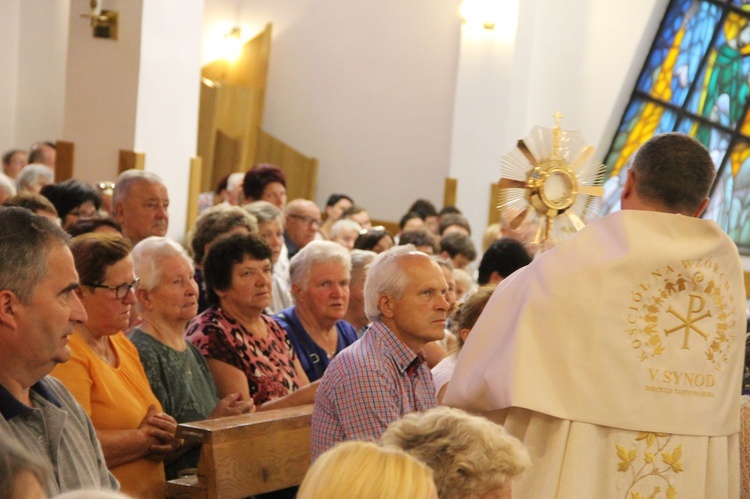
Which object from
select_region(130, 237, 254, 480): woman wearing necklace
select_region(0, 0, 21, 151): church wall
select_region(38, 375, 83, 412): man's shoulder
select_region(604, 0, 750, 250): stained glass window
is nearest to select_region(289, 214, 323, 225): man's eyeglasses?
select_region(130, 237, 254, 480): woman wearing necklace

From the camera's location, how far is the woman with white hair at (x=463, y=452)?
2.40 meters

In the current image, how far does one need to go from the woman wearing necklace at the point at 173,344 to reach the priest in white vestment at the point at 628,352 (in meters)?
1.34

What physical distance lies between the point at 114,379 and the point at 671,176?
6.07 feet

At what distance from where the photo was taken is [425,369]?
369 centimetres

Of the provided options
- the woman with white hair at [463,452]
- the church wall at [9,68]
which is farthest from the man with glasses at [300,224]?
the church wall at [9,68]

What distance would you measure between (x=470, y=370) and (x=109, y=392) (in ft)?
3.99

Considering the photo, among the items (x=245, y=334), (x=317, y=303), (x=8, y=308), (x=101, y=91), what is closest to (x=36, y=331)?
(x=8, y=308)

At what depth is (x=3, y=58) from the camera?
1352 centimetres

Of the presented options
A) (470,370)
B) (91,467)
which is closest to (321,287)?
(470,370)

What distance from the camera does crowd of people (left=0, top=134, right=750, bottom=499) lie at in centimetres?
249

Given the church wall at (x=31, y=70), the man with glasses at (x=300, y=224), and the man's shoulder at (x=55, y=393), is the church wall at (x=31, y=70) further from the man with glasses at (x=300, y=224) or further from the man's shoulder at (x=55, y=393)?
the man's shoulder at (x=55, y=393)

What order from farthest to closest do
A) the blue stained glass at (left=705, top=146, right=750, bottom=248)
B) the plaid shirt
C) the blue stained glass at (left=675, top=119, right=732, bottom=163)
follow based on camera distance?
the blue stained glass at (left=675, top=119, right=732, bottom=163) → the blue stained glass at (left=705, top=146, right=750, bottom=248) → the plaid shirt

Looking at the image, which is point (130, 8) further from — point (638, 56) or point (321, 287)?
point (638, 56)

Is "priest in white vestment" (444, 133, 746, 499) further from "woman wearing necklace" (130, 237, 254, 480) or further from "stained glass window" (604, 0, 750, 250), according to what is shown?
"stained glass window" (604, 0, 750, 250)
